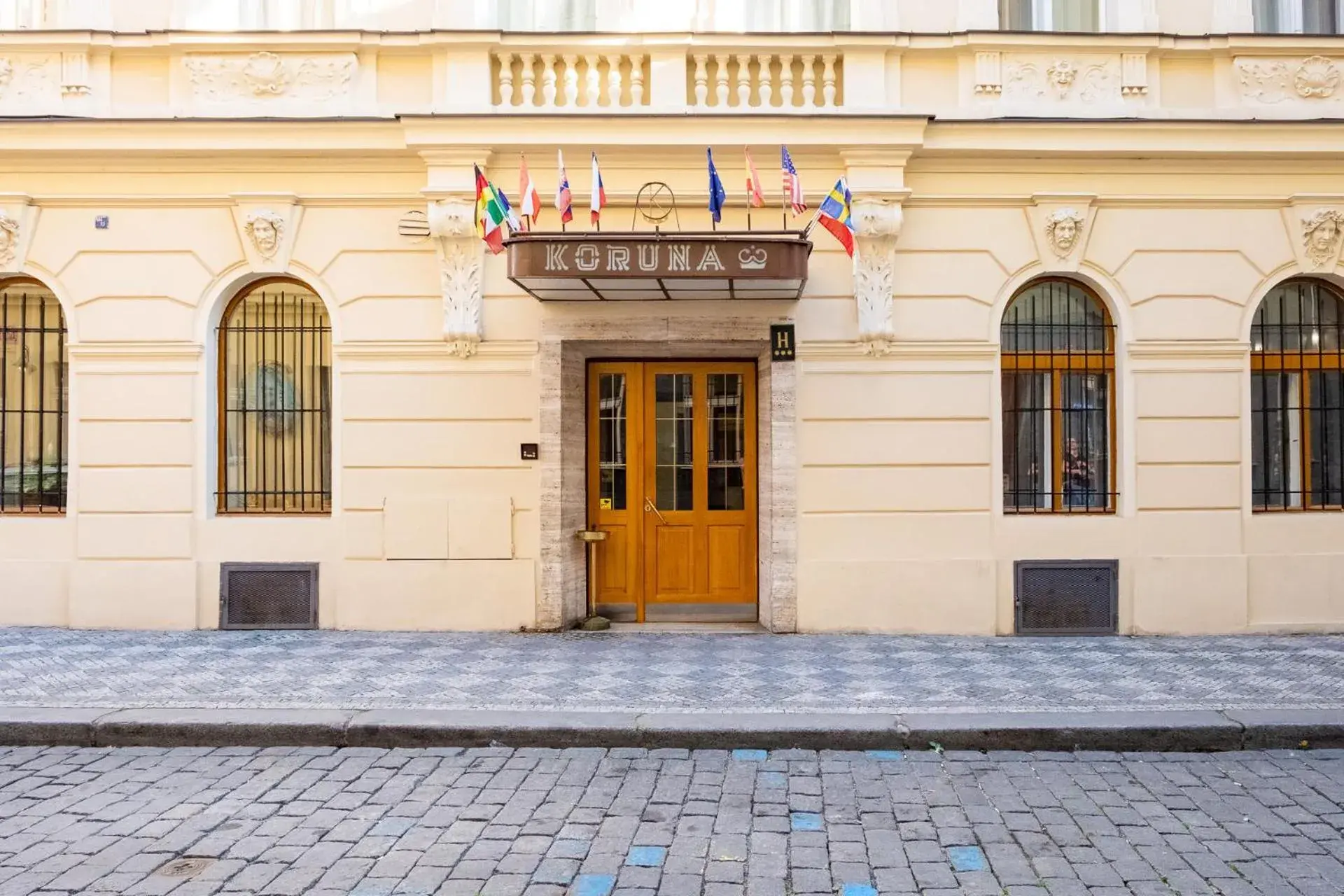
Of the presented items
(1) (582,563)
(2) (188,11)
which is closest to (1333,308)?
(1) (582,563)

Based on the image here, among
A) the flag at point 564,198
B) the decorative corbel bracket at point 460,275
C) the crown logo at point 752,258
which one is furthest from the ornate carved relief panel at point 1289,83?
the decorative corbel bracket at point 460,275

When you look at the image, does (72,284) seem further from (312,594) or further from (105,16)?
(312,594)

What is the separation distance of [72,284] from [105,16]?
2638 millimetres

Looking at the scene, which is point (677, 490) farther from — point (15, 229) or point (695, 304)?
point (15, 229)

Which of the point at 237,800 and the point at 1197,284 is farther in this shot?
the point at 1197,284

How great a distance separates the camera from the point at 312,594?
8.62 meters

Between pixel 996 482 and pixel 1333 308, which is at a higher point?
pixel 1333 308

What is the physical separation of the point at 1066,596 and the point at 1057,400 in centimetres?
193

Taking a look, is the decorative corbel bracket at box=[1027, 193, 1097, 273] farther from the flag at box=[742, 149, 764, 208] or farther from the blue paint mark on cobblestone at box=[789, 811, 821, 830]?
the blue paint mark on cobblestone at box=[789, 811, 821, 830]

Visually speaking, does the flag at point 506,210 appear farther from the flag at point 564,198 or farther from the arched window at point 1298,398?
the arched window at point 1298,398

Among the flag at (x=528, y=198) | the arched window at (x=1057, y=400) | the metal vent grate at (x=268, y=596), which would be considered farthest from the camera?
the arched window at (x=1057, y=400)

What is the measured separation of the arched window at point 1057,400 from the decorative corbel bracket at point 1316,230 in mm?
1896

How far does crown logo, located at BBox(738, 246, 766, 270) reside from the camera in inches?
282

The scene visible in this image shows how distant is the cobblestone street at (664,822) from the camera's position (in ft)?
12.6
